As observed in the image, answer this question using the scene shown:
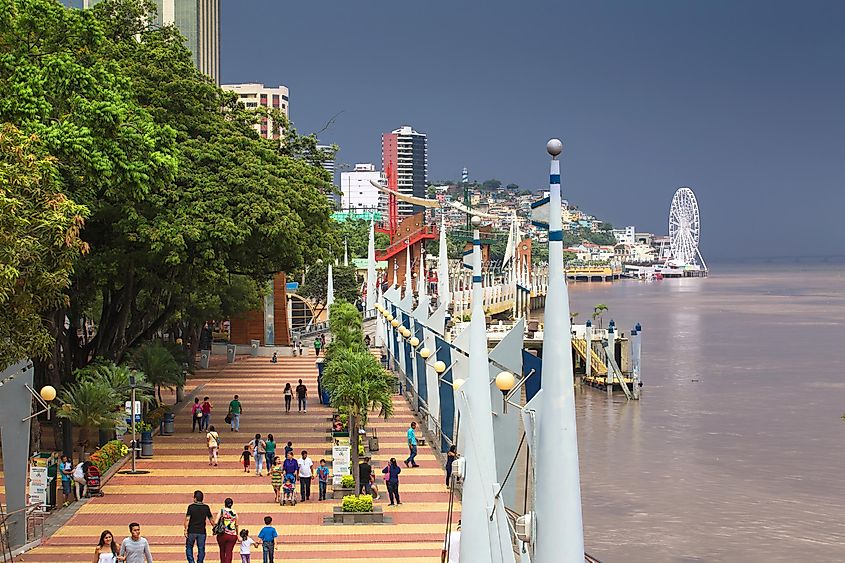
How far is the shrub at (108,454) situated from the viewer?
29.5m

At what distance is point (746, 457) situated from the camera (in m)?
45.0

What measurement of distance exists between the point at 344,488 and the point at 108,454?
6.94m

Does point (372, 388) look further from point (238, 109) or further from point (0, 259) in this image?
point (238, 109)

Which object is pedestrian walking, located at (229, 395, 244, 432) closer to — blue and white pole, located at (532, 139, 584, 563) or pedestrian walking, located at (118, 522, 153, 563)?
pedestrian walking, located at (118, 522, 153, 563)

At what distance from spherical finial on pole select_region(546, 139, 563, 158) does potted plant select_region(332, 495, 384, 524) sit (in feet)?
48.1

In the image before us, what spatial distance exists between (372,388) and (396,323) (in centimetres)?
1684

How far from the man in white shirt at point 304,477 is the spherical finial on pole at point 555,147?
1620 centimetres

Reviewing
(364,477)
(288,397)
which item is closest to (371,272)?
(288,397)

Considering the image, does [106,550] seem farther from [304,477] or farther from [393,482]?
[393,482]

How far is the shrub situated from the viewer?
29.5 metres

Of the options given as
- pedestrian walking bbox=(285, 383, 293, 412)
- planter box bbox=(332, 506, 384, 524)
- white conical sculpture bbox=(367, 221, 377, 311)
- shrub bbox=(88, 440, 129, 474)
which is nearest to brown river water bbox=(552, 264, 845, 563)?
planter box bbox=(332, 506, 384, 524)

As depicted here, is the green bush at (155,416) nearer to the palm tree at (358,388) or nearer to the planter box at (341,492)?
the palm tree at (358,388)

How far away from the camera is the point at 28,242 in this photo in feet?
67.3

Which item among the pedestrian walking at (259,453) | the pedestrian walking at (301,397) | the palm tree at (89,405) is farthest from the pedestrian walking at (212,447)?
the pedestrian walking at (301,397)
